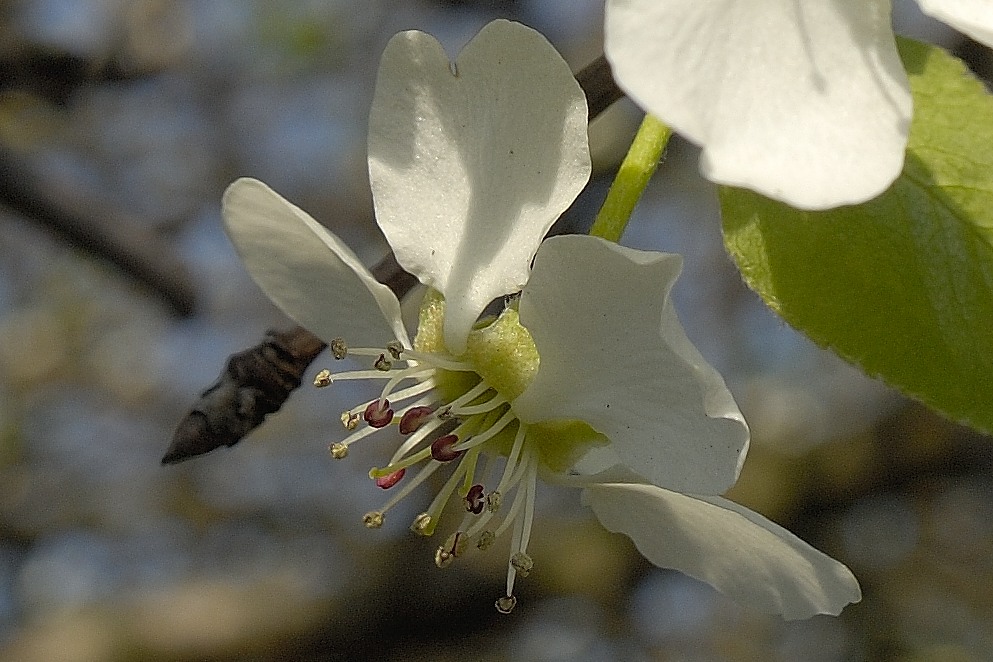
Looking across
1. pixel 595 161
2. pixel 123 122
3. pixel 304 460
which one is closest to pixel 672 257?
pixel 595 161

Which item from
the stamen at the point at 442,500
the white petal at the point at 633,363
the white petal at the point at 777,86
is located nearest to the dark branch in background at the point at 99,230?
the stamen at the point at 442,500

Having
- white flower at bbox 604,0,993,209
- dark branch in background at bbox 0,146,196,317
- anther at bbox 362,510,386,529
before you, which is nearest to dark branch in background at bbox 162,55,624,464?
anther at bbox 362,510,386,529

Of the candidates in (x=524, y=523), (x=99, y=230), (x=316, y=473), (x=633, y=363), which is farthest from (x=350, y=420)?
(x=316, y=473)

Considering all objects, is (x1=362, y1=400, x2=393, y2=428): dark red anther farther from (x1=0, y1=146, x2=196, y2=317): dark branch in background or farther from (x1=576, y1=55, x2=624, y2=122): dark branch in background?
(x1=0, y1=146, x2=196, y2=317): dark branch in background

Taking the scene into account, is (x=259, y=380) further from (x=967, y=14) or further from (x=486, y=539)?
(x=967, y=14)

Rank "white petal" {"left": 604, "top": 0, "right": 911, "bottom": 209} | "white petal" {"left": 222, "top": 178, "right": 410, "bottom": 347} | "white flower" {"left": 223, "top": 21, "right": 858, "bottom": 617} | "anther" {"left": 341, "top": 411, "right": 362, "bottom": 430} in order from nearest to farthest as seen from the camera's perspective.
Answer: "white petal" {"left": 604, "top": 0, "right": 911, "bottom": 209}, "white flower" {"left": 223, "top": 21, "right": 858, "bottom": 617}, "white petal" {"left": 222, "top": 178, "right": 410, "bottom": 347}, "anther" {"left": 341, "top": 411, "right": 362, "bottom": 430}
